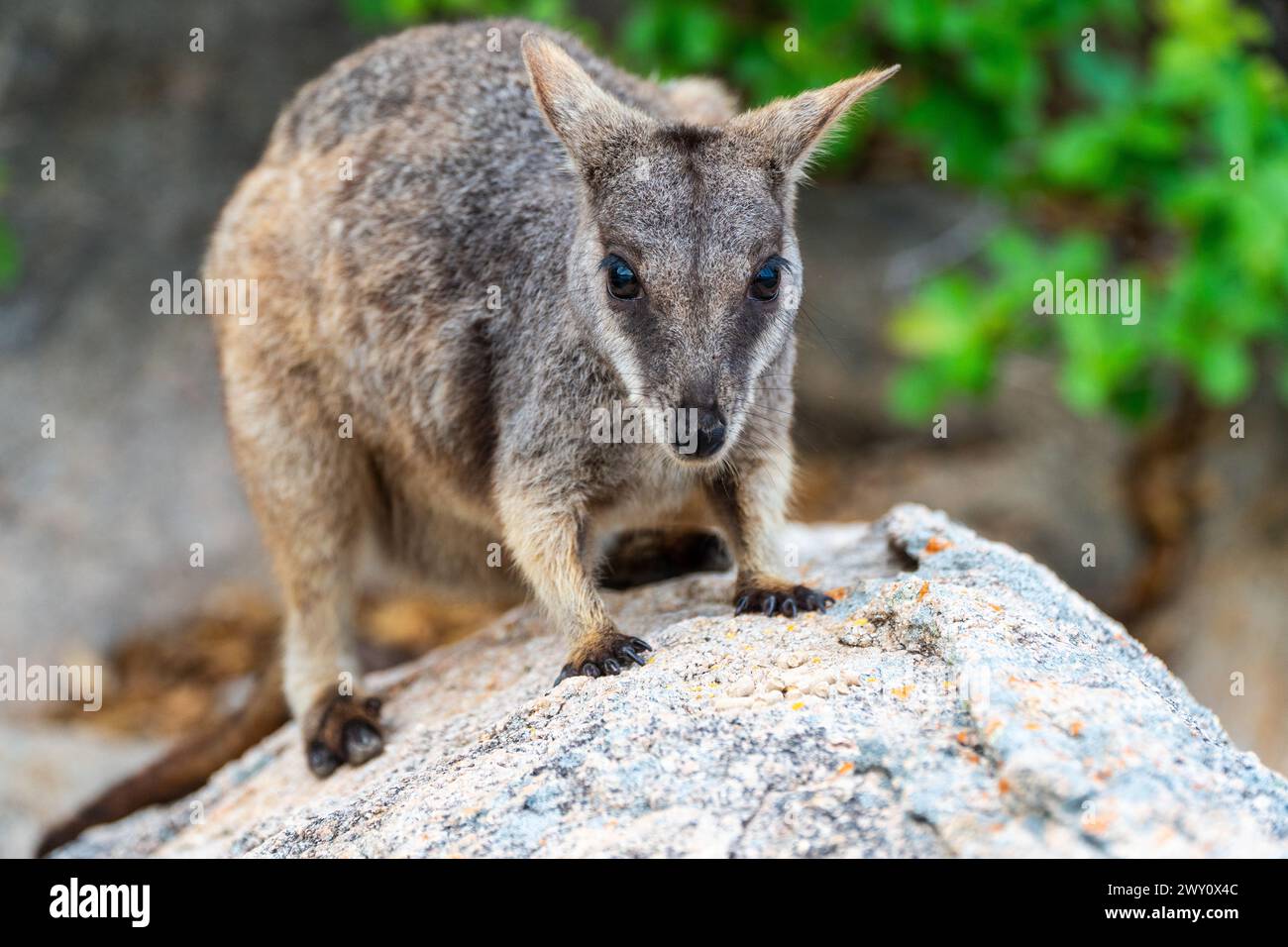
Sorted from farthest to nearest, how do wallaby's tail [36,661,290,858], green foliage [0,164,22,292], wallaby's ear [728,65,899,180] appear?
1. green foliage [0,164,22,292]
2. wallaby's tail [36,661,290,858]
3. wallaby's ear [728,65,899,180]

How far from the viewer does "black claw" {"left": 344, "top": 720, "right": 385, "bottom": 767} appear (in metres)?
5.38

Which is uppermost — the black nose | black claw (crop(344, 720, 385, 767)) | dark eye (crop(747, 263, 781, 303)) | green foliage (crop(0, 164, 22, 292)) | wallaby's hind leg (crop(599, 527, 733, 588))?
green foliage (crop(0, 164, 22, 292))

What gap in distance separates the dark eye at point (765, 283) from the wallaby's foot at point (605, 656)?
119 centimetres

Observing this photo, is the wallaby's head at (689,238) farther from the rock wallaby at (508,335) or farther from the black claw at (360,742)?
the black claw at (360,742)

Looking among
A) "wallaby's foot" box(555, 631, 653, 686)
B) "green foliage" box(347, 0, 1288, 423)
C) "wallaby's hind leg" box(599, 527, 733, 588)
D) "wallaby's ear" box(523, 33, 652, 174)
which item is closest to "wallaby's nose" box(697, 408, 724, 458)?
"wallaby's foot" box(555, 631, 653, 686)

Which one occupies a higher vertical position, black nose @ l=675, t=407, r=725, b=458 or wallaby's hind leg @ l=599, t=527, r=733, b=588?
black nose @ l=675, t=407, r=725, b=458

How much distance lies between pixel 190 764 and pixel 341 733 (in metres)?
1.47

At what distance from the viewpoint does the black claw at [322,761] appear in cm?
548

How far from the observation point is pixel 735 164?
4.75m

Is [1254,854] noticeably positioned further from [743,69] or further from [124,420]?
[124,420]

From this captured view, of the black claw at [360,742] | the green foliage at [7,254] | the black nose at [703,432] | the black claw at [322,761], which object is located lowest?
the black claw at [322,761]

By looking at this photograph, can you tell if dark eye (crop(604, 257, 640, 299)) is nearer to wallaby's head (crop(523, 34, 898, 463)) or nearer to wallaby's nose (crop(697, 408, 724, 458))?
wallaby's head (crop(523, 34, 898, 463))

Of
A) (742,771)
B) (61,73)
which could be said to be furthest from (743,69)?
(742,771)

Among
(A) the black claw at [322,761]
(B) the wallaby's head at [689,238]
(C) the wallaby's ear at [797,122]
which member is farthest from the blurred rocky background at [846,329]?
(B) the wallaby's head at [689,238]
